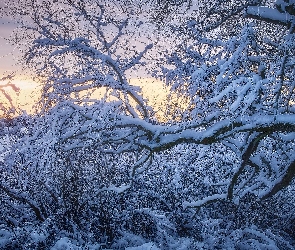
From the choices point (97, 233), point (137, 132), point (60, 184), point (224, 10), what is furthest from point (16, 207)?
point (224, 10)

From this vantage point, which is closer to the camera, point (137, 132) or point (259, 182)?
point (137, 132)

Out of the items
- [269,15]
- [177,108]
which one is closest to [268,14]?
[269,15]

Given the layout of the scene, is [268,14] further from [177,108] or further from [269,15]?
[177,108]

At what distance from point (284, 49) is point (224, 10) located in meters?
1.21

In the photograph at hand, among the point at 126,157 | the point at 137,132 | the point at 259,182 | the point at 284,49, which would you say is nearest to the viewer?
the point at 284,49

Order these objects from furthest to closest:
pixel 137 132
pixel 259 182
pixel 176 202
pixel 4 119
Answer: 1. pixel 176 202
2. pixel 4 119
3. pixel 259 182
4. pixel 137 132

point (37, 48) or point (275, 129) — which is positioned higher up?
point (37, 48)

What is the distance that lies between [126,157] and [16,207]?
4.08 metres

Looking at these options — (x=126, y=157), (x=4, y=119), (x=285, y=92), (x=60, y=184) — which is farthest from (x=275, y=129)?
(x=126, y=157)

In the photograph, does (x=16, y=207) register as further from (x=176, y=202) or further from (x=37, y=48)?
(x=37, y=48)

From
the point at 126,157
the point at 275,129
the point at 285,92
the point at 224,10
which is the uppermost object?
the point at 126,157

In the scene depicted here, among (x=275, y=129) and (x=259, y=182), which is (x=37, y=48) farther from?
(x=259, y=182)

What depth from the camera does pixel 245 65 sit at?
3.51m

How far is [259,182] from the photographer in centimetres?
460
